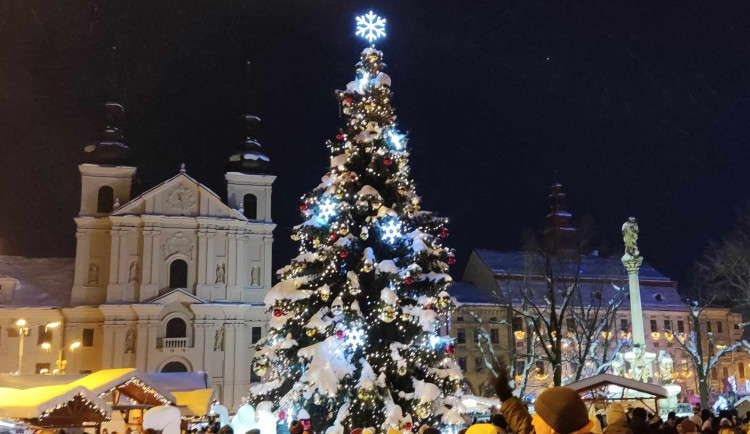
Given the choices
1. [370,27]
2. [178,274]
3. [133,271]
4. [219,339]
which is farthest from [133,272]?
[370,27]

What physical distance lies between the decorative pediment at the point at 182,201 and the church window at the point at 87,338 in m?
8.56

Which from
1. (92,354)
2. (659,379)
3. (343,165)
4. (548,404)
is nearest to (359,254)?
(343,165)

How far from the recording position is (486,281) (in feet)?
182

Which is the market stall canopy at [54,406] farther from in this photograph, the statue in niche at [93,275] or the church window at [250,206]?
the church window at [250,206]

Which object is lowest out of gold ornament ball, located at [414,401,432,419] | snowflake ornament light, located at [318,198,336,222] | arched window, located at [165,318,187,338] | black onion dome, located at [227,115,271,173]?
gold ornament ball, located at [414,401,432,419]

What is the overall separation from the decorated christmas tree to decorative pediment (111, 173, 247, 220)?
33.4 metres

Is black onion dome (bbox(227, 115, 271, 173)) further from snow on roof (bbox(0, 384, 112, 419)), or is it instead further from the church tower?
snow on roof (bbox(0, 384, 112, 419))

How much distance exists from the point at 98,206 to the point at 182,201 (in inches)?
232

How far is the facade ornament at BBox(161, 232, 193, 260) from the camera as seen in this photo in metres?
46.3

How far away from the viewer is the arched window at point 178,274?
4625 centimetres

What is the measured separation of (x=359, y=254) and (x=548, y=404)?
1159 cm

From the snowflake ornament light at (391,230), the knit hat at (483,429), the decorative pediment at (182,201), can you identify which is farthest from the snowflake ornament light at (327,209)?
the decorative pediment at (182,201)

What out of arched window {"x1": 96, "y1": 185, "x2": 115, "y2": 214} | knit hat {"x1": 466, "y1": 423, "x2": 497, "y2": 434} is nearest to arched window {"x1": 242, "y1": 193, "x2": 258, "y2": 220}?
arched window {"x1": 96, "y1": 185, "x2": 115, "y2": 214}

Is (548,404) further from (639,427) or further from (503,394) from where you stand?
(639,427)
